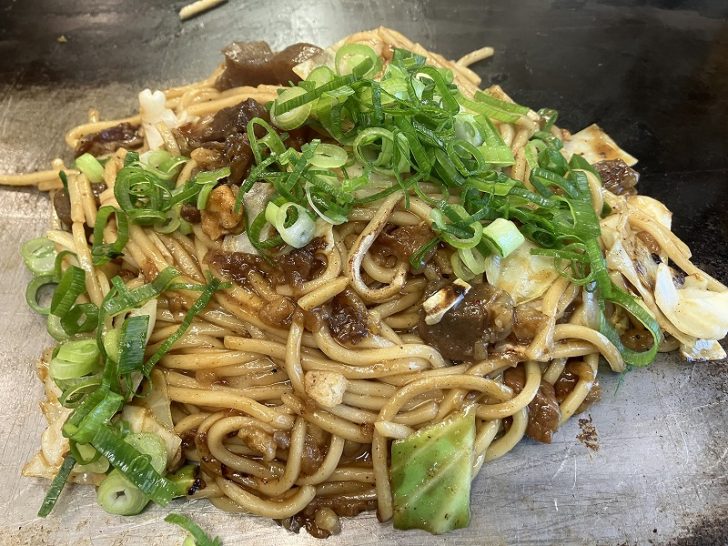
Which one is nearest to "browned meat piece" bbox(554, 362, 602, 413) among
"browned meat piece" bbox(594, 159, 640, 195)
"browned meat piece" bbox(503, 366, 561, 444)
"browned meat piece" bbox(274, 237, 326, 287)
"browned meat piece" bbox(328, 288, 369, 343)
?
"browned meat piece" bbox(503, 366, 561, 444)

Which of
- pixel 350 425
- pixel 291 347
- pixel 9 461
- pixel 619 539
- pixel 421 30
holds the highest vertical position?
pixel 421 30

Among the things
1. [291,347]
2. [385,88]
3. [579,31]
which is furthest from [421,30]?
[291,347]

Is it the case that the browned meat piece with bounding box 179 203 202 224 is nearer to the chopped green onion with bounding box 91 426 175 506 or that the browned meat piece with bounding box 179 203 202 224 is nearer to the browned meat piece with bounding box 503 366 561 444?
the chopped green onion with bounding box 91 426 175 506

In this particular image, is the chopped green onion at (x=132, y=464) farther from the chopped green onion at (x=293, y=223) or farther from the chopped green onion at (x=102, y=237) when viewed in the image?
the chopped green onion at (x=293, y=223)

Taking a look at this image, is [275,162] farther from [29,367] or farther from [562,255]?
[29,367]

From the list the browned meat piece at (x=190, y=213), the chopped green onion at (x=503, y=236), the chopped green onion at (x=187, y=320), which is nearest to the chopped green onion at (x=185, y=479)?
the chopped green onion at (x=187, y=320)

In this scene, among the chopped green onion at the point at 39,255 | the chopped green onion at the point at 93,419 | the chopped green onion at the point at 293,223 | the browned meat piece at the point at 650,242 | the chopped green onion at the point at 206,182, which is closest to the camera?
the chopped green onion at the point at 93,419

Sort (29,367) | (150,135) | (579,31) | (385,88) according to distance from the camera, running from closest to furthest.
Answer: (385,88) < (29,367) < (150,135) < (579,31)

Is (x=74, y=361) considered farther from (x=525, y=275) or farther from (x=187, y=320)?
(x=525, y=275)
